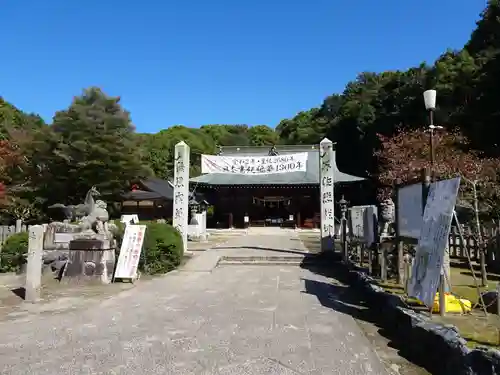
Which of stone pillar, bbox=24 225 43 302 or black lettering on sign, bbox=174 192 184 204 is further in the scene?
black lettering on sign, bbox=174 192 184 204

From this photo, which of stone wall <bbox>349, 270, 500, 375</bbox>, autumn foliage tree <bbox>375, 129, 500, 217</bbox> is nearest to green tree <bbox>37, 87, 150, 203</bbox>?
autumn foliage tree <bbox>375, 129, 500, 217</bbox>

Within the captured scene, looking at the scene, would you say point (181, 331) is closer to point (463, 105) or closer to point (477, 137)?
point (477, 137)

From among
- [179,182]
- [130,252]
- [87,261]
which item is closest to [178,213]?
[179,182]

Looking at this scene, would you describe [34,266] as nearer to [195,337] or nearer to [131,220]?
[195,337]

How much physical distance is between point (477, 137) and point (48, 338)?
22.0 metres

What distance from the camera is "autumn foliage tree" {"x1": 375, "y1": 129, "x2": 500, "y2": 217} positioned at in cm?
1650

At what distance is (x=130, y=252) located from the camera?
9750 mm

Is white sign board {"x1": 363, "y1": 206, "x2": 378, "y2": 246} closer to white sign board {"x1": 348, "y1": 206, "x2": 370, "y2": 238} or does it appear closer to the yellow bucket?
white sign board {"x1": 348, "y1": 206, "x2": 370, "y2": 238}

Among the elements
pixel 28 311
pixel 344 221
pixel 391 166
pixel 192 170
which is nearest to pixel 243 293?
pixel 28 311

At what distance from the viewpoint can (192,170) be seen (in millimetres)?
45219

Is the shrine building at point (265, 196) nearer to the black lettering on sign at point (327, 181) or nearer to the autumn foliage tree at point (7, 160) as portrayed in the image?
the autumn foliage tree at point (7, 160)

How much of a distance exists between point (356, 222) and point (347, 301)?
394 centimetres

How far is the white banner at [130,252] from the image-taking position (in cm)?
953

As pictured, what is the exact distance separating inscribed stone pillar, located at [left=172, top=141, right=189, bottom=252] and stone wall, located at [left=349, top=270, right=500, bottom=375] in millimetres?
9213
